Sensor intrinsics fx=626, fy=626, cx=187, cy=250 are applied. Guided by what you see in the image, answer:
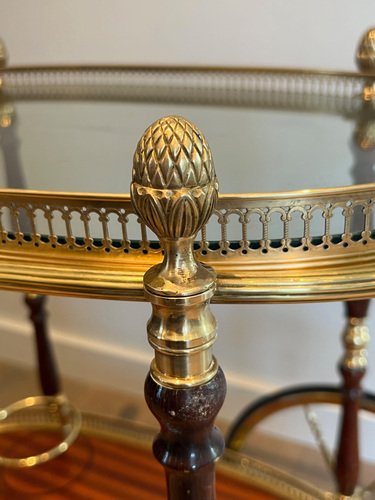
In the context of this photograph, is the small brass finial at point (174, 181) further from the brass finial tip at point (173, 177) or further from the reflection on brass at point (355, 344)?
the reflection on brass at point (355, 344)

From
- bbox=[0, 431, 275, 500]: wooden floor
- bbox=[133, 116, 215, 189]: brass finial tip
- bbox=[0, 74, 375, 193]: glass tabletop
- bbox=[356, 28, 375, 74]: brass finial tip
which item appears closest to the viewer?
bbox=[133, 116, 215, 189]: brass finial tip

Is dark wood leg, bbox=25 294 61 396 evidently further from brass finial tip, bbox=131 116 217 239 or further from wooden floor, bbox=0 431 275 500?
brass finial tip, bbox=131 116 217 239

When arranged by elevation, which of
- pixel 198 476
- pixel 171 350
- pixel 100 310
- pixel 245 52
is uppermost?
pixel 245 52

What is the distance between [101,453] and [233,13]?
0.69 metres

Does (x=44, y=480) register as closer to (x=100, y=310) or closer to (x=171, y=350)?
(x=100, y=310)

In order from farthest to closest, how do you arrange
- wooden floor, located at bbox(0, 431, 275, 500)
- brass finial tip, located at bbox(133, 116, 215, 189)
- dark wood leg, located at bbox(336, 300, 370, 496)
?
1. wooden floor, located at bbox(0, 431, 275, 500)
2. dark wood leg, located at bbox(336, 300, 370, 496)
3. brass finial tip, located at bbox(133, 116, 215, 189)

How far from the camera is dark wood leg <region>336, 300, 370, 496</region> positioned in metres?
0.77

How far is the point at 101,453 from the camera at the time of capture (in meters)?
0.99

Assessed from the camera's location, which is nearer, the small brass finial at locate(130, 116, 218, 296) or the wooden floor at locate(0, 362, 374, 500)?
the small brass finial at locate(130, 116, 218, 296)

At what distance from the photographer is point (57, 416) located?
3.35 ft

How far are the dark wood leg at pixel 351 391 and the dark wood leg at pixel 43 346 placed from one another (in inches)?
17.3

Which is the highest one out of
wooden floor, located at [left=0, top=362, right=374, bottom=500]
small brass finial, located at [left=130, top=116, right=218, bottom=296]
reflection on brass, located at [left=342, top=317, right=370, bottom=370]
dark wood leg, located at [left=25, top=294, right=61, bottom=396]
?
small brass finial, located at [left=130, top=116, right=218, bottom=296]

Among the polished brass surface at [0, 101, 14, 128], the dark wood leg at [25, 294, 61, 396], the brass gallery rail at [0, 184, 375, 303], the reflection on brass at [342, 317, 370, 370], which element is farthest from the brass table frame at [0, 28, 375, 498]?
the dark wood leg at [25, 294, 61, 396]

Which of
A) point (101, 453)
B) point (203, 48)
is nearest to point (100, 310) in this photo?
point (101, 453)
